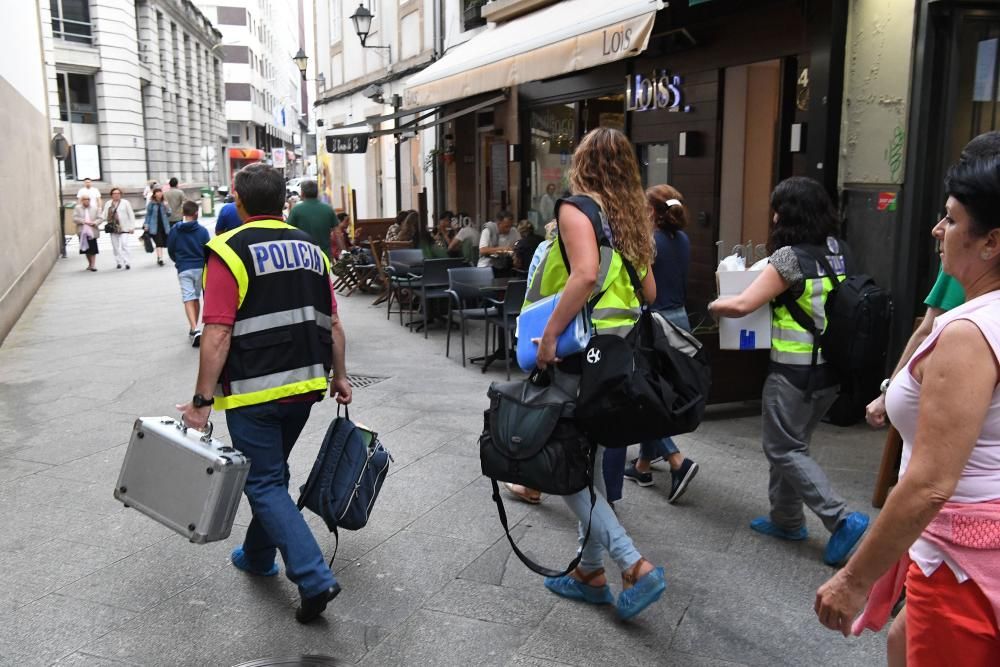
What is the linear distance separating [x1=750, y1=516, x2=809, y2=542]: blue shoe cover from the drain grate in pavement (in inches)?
162

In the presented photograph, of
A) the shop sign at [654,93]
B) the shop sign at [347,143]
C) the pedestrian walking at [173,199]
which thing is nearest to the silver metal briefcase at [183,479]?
the shop sign at [654,93]

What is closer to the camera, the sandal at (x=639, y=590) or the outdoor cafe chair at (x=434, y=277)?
the sandal at (x=639, y=590)

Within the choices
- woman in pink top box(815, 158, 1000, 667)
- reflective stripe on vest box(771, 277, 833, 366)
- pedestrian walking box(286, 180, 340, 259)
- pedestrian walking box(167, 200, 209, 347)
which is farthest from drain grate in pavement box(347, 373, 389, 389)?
woman in pink top box(815, 158, 1000, 667)

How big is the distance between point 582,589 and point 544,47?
5.85 metres

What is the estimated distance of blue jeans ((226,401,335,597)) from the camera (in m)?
3.52

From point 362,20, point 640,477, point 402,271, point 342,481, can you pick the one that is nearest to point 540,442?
point 342,481

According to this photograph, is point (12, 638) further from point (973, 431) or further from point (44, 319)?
point (44, 319)

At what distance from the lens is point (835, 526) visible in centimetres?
396

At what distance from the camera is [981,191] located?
1801mm

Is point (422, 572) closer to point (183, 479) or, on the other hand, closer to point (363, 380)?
point (183, 479)

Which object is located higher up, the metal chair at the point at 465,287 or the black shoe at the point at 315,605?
the metal chair at the point at 465,287

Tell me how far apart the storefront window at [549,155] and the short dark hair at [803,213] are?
26.7 feet

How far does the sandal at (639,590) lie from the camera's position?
133 inches

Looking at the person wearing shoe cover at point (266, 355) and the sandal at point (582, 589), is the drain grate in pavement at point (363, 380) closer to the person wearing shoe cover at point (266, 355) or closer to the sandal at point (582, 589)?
the person wearing shoe cover at point (266, 355)
